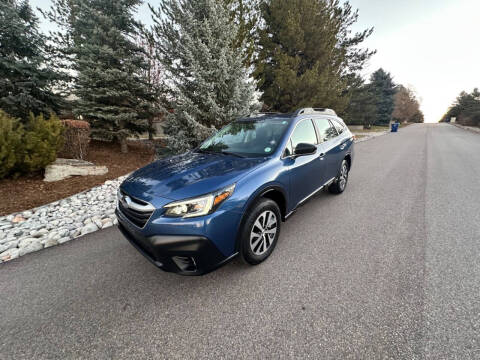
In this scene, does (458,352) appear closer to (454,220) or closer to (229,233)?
(229,233)

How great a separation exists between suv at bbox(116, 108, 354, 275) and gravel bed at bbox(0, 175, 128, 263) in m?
1.47

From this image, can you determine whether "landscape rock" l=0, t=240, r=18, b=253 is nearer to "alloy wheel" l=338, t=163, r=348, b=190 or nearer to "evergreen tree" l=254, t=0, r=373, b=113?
"alloy wheel" l=338, t=163, r=348, b=190

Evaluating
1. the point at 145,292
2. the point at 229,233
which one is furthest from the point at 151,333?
the point at 229,233

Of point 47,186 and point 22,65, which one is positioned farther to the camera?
point 22,65

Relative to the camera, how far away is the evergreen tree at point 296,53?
1053 cm

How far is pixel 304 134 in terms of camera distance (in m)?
3.09

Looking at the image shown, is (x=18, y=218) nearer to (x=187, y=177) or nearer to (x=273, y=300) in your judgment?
(x=187, y=177)

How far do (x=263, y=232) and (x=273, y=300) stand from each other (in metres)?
0.67

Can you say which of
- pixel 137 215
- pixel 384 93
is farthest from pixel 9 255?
pixel 384 93

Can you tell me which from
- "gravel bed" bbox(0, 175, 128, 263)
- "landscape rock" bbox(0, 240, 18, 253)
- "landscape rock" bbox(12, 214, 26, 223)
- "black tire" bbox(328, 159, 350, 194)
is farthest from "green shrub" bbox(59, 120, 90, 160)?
"black tire" bbox(328, 159, 350, 194)

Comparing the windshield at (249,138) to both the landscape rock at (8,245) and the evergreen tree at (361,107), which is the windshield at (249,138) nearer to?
the landscape rock at (8,245)

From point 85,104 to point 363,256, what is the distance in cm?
935

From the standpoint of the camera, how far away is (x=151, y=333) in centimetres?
162

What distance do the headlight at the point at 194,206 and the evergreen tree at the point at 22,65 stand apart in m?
8.24
